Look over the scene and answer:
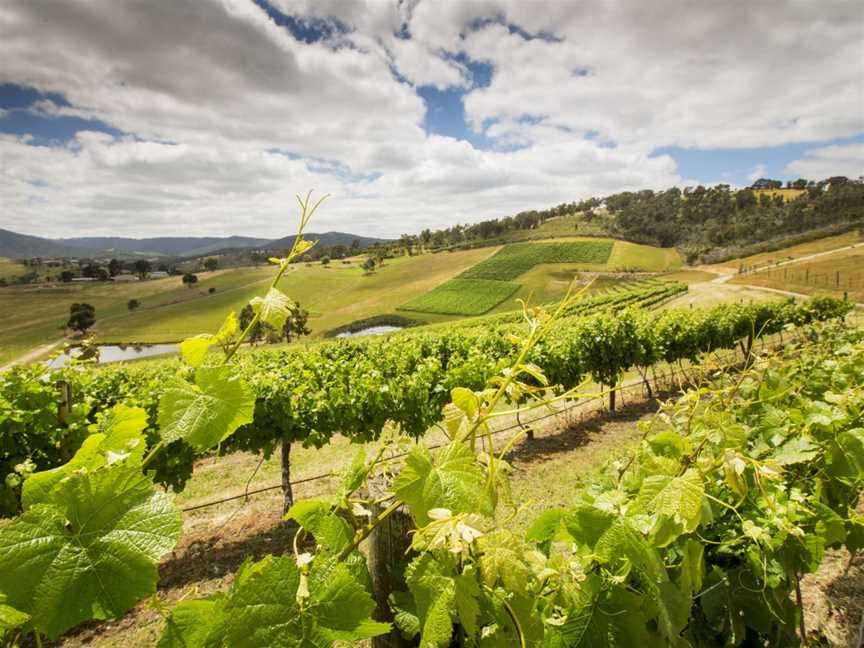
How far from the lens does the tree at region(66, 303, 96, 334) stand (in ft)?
302

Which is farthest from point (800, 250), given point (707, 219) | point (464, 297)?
point (464, 297)

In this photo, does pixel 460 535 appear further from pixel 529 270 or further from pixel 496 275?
pixel 529 270

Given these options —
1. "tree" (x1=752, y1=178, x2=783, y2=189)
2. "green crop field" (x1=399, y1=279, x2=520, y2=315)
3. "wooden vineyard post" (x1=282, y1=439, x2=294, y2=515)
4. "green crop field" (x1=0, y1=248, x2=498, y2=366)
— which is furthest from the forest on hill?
"wooden vineyard post" (x1=282, y1=439, x2=294, y2=515)

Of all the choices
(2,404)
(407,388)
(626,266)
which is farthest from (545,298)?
(2,404)

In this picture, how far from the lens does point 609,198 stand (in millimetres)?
176625

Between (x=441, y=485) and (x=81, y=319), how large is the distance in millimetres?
119366

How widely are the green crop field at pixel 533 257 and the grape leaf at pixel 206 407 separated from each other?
10012 cm

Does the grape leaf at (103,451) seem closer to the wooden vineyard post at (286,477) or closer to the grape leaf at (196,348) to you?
the grape leaf at (196,348)

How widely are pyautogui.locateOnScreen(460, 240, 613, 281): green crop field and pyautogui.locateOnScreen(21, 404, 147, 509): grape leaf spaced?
100m

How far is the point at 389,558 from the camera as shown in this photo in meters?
1.46

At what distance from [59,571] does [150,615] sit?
690cm

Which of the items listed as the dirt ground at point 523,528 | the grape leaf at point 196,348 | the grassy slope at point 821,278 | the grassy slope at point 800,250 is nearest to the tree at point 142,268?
the grassy slope at point 821,278

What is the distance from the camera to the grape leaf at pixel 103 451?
2.56ft

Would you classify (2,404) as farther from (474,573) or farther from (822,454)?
(822,454)
